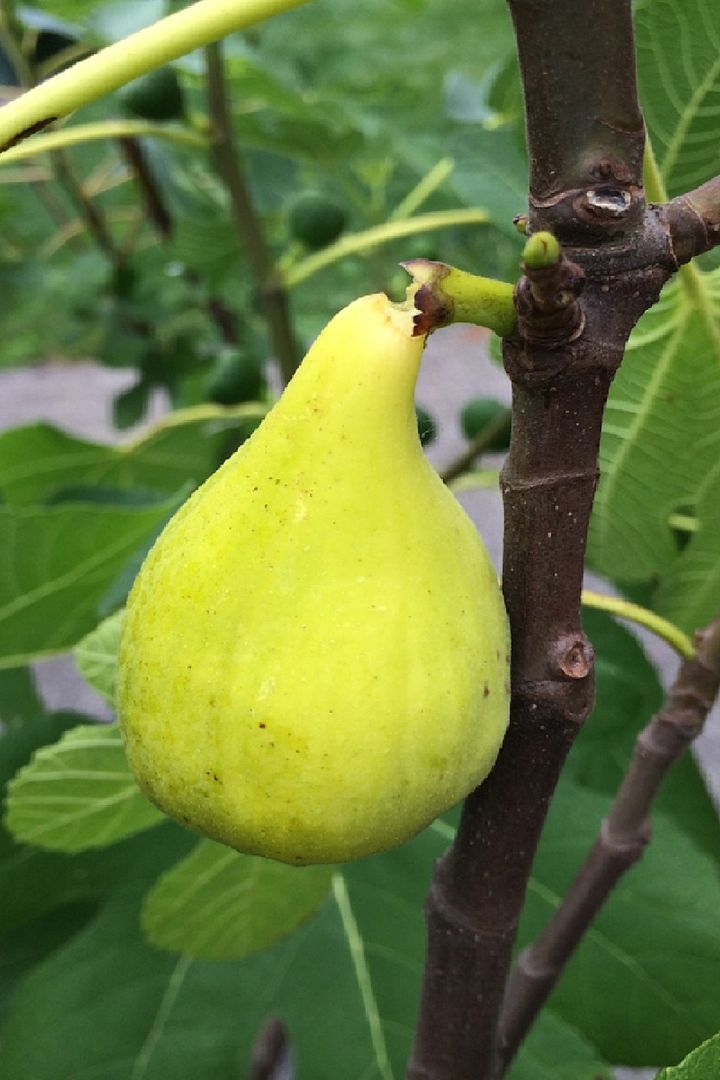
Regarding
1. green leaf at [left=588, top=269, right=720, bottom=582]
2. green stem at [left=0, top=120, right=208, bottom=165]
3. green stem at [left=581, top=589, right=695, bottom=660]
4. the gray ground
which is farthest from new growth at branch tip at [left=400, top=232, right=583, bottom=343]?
the gray ground

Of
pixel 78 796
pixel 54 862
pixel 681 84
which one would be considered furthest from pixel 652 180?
pixel 54 862

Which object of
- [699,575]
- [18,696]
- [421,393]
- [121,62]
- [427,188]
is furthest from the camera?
[421,393]

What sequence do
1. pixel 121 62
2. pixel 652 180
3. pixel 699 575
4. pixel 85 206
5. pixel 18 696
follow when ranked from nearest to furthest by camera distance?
pixel 121 62, pixel 652 180, pixel 699 575, pixel 18 696, pixel 85 206

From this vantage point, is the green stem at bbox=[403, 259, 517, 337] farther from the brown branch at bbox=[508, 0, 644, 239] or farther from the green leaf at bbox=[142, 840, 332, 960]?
the green leaf at bbox=[142, 840, 332, 960]

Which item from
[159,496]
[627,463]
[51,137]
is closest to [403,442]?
[627,463]

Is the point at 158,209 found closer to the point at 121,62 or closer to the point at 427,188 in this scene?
the point at 427,188

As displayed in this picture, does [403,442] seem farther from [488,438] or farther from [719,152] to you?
[488,438]
